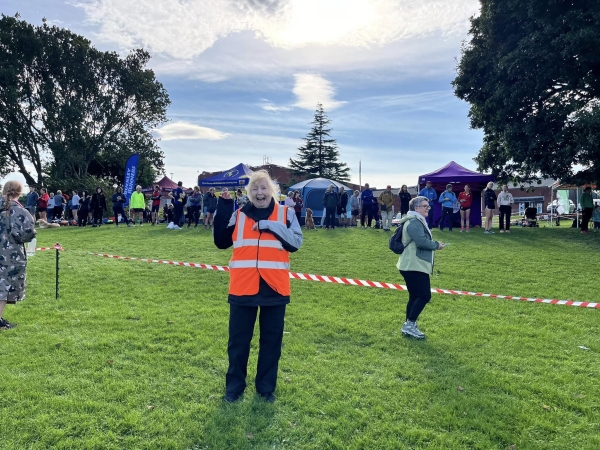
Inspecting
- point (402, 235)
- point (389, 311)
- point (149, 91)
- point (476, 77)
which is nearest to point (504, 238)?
point (476, 77)

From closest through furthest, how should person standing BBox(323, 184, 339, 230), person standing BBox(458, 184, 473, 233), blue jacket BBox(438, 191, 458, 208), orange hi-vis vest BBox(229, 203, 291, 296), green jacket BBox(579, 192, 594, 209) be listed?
1. orange hi-vis vest BBox(229, 203, 291, 296)
2. blue jacket BBox(438, 191, 458, 208)
3. person standing BBox(458, 184, 473, 233)
4. green jacket BBox(579, 192, 594, 209)
5. person standing BBox(323, 184, 339, 230)

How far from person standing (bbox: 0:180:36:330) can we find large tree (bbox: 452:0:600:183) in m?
17.0

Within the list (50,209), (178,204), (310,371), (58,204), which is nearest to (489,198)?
(178,204)

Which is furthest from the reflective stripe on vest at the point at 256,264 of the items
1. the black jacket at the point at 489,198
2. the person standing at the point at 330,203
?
the person standing at the point at 330,203

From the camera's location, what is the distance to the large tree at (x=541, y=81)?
16.2 metres

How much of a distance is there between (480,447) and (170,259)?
31.2 ft

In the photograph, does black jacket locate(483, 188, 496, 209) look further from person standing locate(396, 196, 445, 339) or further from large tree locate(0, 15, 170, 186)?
large tree locate(0, 15, 170, 186)

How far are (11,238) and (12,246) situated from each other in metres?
0.10

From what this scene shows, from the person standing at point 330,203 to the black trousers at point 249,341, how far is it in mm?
14909

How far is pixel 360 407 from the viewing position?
3.82 metres

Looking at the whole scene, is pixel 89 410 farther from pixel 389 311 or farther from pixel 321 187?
pixel 321 187

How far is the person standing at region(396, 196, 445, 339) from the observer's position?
553 centimetres

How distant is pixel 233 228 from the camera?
12.7ft

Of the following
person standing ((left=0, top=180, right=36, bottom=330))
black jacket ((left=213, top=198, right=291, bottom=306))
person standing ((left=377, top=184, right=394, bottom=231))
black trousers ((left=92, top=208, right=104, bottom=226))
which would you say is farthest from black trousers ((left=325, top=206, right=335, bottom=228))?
black jacket ((left=213, top=198, right=291, bottom=306))
